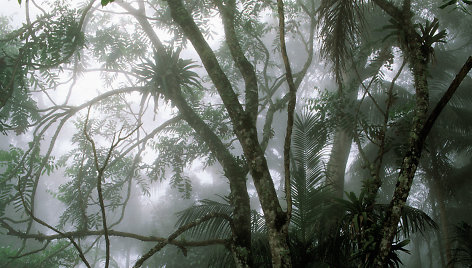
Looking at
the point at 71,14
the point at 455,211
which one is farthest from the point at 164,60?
the point at 455,211

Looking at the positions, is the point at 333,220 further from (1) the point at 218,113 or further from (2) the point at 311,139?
(1) the point at 218,113

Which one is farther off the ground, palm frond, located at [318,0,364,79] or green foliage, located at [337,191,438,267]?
palm frond, located at [318,0,364,79]

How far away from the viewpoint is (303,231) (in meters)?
3.75

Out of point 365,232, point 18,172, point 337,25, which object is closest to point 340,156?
point 337,25

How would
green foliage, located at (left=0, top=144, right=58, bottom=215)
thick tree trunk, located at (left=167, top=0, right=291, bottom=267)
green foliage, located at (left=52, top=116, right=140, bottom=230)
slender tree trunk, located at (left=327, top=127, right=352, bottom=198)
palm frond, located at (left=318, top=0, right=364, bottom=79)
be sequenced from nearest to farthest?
1. thick tree trunk, located at (left=167, top=0, right=291, bottom=267)
2. palm frond, located at (left=318, top=0, right=364, bottom=79)
3. green foliage, located at (left=0, top=144, right=58, bottom=215)
4. green foliage, located at (left=52, top=116, right=140, bottom=230)
5. slender tree trunk, located at (left=327, top=127, right=352, bottom=198)

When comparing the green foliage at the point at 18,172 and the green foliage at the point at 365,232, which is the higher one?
the green foliage at the point at 18,172

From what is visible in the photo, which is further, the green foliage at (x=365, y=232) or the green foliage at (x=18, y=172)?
the green foliage at (x=18, y=172)

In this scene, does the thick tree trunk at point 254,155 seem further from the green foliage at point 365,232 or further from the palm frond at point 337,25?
the palm frond at point 337,25

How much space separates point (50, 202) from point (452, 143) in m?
35.3

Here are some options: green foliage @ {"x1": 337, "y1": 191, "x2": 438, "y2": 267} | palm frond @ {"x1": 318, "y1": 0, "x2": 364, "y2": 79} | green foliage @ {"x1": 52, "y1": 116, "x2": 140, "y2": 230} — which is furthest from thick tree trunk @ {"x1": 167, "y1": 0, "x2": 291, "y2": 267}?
green foliage @ {"x1": 52, "y1": 116, "x2": 140, "y2": 230}

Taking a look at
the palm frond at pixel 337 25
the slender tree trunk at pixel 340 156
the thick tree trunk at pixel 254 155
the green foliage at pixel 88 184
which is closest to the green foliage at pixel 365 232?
the thick tree trunk at pixel 254 155

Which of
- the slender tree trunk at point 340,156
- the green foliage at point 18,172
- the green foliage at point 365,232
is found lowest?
the green foliage at point 365,232

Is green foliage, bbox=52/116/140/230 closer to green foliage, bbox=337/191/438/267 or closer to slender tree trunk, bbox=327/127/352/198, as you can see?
green foliage, bbox=337/191/438/267

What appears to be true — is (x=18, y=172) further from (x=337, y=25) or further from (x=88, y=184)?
(x=337, y=25)
